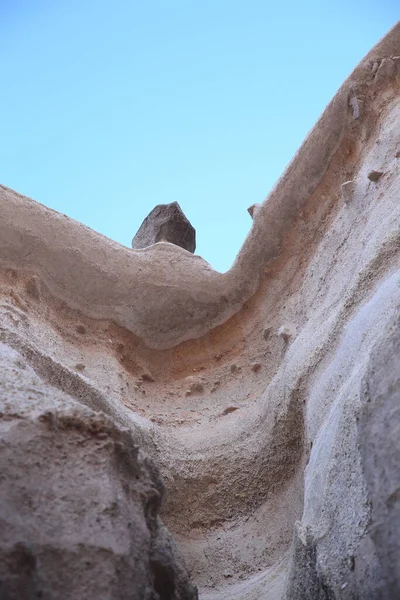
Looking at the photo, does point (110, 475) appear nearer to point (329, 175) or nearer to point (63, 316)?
point (63, 316)

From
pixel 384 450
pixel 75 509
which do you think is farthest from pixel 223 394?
pixel 75 509

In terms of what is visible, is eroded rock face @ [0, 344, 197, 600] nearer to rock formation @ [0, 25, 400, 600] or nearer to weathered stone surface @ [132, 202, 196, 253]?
rock formation @ [0, 25, 400, 600]

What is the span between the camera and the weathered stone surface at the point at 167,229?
17.6 ft

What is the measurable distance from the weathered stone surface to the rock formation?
3.54 feet

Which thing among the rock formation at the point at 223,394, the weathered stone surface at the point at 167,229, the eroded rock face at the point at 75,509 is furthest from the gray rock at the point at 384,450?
the weathered stone surface at the point at 167,229

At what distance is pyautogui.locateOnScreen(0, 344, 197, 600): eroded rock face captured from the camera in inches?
57.2

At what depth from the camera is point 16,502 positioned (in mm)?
1538

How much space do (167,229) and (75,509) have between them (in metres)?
3.93

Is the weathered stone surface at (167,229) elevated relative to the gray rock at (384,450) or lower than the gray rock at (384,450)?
elevated

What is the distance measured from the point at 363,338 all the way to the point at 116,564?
1264 mm

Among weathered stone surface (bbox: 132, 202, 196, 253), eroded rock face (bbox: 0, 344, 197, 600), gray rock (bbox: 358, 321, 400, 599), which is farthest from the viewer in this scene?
weathered stone surface (bbox: 132, 202, 196, 253)

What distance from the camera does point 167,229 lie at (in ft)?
17.7

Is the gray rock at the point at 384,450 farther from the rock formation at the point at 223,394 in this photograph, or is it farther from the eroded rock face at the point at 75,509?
the eroded rock face at the point at 75,509

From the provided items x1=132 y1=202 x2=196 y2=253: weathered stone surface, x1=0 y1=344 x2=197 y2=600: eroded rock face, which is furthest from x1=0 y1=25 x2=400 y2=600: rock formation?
x1=132 y1=202 x2=196 y2=253: weathered stone surface
